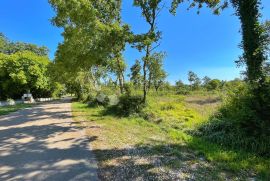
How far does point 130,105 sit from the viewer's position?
45.4 feet

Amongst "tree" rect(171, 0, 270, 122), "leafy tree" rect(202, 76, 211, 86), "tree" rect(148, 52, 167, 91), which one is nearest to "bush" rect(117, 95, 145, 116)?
"tree" rect(148, 52, 167, 91)

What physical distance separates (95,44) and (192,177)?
9770 mm

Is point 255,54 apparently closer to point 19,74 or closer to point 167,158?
point 167,158

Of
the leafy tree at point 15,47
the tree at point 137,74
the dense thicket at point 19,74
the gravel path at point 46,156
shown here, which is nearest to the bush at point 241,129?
the gravel path at point 46,156

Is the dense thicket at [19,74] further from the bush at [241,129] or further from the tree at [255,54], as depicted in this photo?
the tree at [255,54]

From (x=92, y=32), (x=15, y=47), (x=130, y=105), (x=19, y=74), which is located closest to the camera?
(x=92, y=32)

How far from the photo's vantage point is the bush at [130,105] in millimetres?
13602

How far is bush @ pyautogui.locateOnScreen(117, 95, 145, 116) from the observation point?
13602 millimetres

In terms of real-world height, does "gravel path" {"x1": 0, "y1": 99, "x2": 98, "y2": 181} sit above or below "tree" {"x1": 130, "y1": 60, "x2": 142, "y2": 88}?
below

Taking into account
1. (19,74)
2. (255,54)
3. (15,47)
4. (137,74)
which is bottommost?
(255,54)

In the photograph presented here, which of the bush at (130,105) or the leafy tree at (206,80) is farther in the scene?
the leafy tree at (206,80)

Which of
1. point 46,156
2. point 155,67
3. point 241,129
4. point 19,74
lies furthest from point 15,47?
point 241,129

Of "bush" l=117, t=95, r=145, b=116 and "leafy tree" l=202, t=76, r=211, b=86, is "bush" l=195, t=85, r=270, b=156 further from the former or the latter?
"leafy tree" l=202, t=76, r=211, b=86

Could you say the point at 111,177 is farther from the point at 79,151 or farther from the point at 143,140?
the point at 143,140
